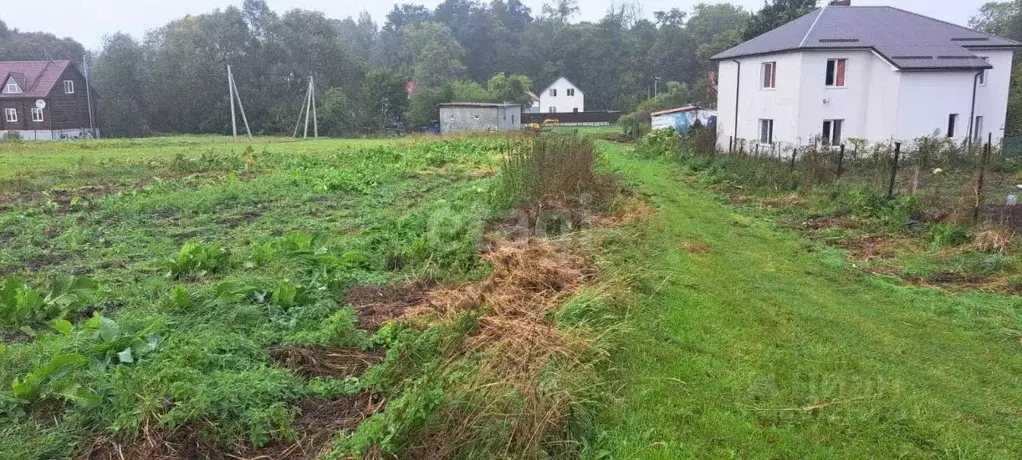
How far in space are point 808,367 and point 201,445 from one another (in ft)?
13.2

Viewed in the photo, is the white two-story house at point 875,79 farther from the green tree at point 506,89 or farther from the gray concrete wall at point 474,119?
the green tree at point 506,89

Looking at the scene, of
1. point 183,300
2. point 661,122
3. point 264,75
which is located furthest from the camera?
point 264,75

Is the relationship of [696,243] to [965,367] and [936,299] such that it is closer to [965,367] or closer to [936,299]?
[936,299]

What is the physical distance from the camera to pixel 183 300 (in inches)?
222

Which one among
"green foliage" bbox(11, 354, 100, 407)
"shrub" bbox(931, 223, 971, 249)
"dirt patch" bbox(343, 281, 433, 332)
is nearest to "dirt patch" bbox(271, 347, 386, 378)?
"dirt patch" bbox(343, 281, 433, 332)

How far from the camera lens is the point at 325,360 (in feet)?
16.4

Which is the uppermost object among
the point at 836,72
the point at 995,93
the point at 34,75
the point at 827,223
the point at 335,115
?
the point at 34,75

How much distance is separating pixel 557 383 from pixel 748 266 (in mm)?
4719

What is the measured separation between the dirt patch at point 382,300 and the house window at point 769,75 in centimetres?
2218

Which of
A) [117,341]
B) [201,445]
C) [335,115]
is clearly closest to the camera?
[201,445]

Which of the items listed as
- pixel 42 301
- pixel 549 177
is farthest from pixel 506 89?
pixel 42 301

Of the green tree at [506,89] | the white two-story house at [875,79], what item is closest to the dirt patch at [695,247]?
the white two-story house at [875,79]

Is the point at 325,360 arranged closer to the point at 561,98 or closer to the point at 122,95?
the point at 122,95

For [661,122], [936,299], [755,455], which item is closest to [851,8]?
[661,122]
